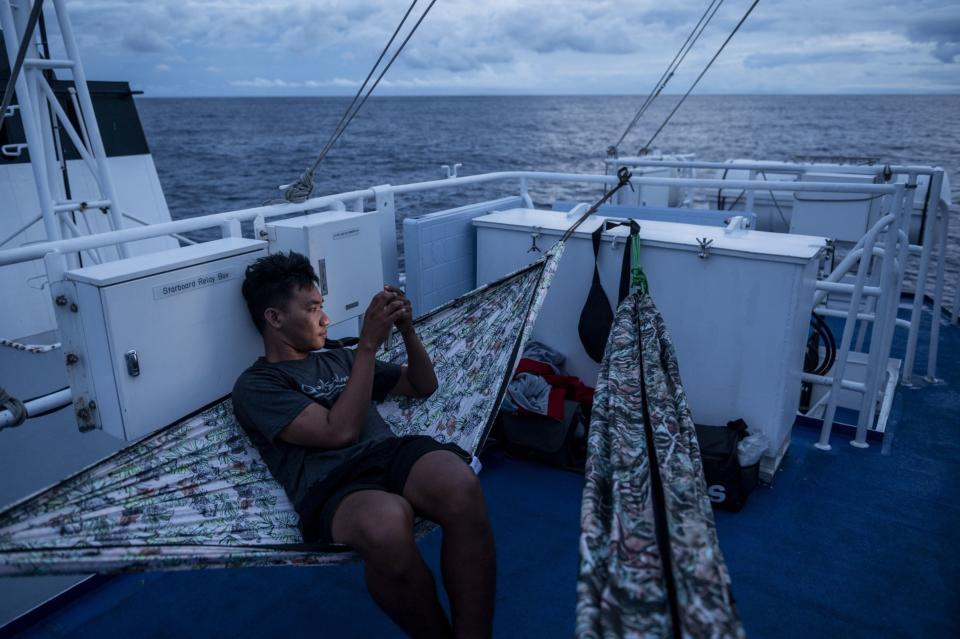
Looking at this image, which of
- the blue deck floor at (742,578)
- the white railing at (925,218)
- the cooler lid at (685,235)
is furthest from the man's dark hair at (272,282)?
the white railing at (925,218)

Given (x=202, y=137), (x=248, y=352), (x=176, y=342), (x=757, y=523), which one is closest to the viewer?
(x=176, y=342)

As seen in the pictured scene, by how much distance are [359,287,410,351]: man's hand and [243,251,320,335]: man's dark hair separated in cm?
21

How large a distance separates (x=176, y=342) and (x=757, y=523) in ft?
6.65

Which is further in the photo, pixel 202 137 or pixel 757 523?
pixel 202 137

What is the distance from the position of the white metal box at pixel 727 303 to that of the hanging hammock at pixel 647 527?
0.80 metres

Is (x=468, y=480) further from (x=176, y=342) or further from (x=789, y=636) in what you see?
(x=789, y=636)

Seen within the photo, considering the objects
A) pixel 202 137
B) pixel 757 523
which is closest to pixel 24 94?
pixel 757 523

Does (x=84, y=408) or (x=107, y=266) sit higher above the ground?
(x=107, y=266)

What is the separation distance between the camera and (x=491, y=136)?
4847 cm

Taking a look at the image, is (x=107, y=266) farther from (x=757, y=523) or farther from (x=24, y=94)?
(x=757, y=523)

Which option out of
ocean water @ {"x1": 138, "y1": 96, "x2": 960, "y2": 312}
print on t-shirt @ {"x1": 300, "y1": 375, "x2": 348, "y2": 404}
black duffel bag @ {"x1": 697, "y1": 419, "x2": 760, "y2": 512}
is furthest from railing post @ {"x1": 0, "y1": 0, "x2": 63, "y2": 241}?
ocean water @ {"x1": 138, "y1": 96, "x2": 960, "y2": 312}

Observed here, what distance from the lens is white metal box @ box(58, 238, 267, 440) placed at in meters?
1.63

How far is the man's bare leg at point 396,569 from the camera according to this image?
4.72 feet

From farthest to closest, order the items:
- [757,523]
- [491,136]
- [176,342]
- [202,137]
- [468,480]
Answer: [491,136] → [202,137] → [757,523] → [176,342] → [468,480]
